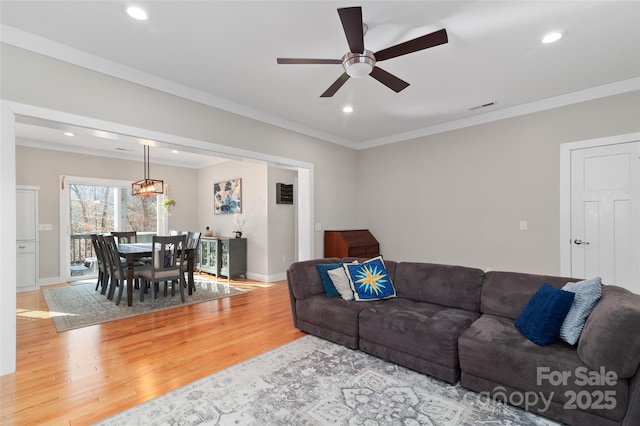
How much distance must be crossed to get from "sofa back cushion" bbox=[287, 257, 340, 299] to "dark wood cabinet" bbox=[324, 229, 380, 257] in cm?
172

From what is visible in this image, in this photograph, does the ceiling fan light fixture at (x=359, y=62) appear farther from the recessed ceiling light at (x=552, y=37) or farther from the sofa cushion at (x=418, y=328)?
the sofa cushion at (x=418, y=328)

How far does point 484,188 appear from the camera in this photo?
4.50 meters

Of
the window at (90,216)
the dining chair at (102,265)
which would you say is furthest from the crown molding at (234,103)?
the window at (90,216)

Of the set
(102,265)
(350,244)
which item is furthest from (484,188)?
(102,265)

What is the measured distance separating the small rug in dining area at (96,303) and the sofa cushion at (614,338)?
4.41 m

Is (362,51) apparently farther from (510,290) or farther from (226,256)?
(226,256)

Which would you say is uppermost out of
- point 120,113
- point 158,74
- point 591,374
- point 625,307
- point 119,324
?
point 158,74

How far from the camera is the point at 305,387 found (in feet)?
7.23

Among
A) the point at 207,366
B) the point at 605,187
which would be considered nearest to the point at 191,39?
the point at 207,366

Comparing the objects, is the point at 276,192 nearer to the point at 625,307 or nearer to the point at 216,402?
the point at 216,402

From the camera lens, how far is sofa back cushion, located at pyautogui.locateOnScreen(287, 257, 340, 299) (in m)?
3.29

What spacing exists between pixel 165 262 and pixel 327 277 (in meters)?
2.67

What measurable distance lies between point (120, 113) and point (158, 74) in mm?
590

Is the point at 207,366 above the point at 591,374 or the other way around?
the other way around
